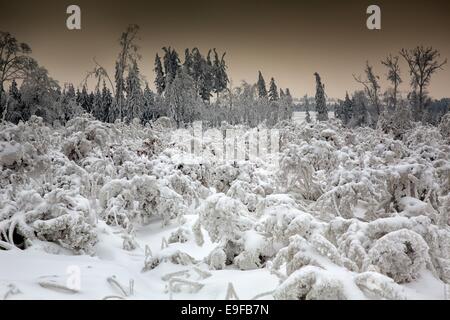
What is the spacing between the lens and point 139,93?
26.6 meters

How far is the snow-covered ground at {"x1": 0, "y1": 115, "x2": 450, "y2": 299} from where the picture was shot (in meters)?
3.38

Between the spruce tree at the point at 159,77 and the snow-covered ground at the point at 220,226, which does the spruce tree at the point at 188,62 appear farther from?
the snow-covered ground at the point at 220,226

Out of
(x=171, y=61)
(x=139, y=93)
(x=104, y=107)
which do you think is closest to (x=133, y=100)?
(x=139, y=93)

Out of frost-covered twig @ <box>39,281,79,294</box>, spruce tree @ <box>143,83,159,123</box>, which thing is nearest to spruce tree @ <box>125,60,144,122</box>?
spruce tree @ <box>143,83,159,123</box>

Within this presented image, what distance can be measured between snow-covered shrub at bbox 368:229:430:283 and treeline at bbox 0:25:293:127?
993cm

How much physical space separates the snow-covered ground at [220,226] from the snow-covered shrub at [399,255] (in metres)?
0.01

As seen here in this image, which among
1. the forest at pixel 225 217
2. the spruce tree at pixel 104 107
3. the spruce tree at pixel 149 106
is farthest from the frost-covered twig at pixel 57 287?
the spruce tree at pixel 104 107

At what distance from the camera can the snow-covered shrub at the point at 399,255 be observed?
3.39 m

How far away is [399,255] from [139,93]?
2513 cm

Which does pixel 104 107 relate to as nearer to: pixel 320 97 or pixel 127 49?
pixel 127 49

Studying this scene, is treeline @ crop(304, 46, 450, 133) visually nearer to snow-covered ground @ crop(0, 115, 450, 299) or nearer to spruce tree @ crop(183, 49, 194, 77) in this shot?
snow-covered ground @ crop(0, 115, 450, 299)

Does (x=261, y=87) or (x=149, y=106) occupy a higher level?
(x=261, y=87)

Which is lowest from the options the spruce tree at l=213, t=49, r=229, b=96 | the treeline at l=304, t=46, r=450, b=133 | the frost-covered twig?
the frost-covered twig

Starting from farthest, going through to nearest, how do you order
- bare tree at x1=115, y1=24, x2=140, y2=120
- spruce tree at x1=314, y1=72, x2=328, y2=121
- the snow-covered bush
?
spruce tree at x1=314, y1=72, x2=328, y2=121
bare tree at x1=115, y1=24, x2=140, y2=120
the snow-covered bush
